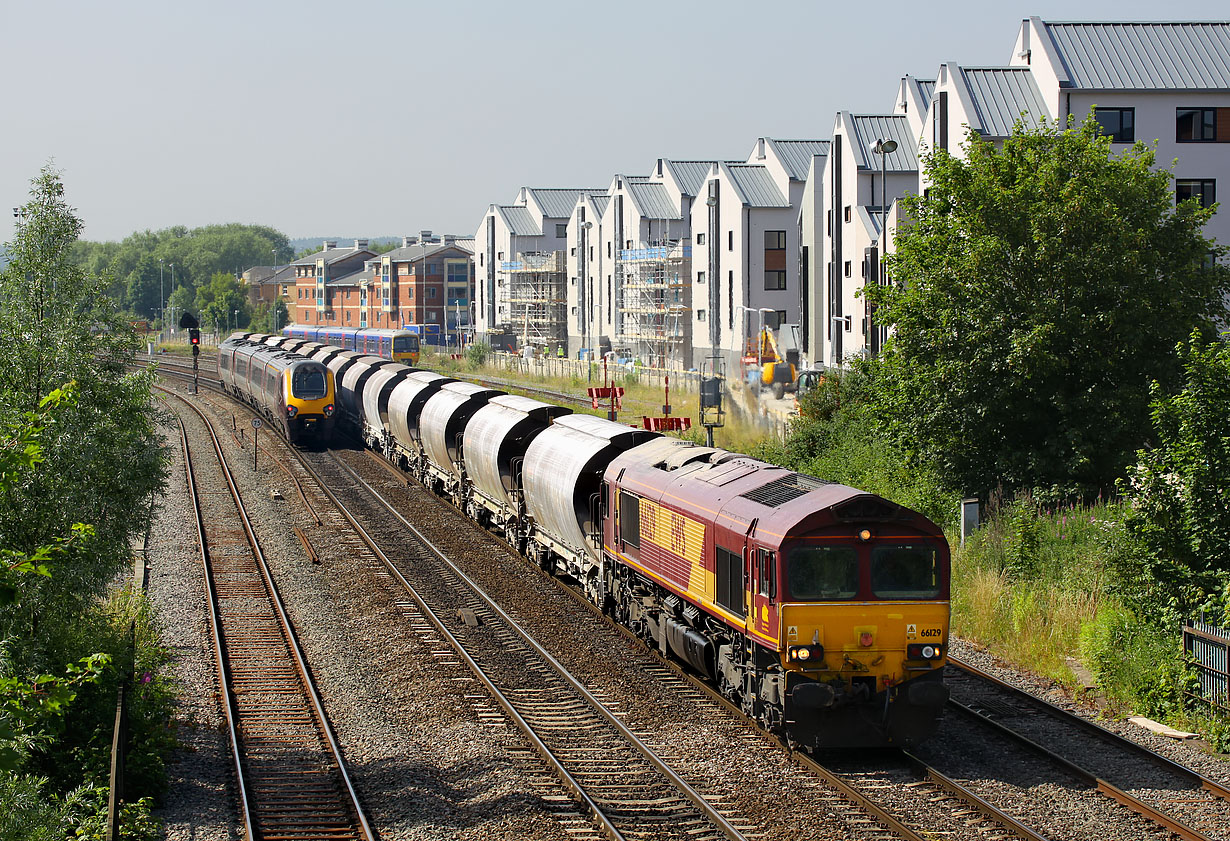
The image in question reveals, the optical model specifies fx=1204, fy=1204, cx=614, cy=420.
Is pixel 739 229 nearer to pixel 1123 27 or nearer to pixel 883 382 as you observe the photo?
pixel 1123 27

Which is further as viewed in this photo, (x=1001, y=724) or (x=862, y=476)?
(x=862, y=476)

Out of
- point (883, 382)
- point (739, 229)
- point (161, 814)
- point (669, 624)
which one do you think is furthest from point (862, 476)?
point (739, 229)

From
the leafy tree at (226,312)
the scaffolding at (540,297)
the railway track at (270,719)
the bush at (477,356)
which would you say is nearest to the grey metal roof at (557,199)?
the scaffolding at (540,297)

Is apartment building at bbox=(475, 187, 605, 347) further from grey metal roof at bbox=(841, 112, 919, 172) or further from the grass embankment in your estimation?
the grass embankment

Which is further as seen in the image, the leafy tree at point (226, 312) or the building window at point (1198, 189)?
the leafy tree at point (226, 312)

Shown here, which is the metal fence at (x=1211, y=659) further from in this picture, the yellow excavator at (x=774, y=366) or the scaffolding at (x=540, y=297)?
the scaffolding at (x=540, y=297)

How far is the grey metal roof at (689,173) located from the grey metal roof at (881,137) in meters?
30.7

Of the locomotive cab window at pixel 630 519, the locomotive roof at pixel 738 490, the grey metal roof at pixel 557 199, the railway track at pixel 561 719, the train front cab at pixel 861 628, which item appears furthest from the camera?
the grey metal roof at pixel 557 199

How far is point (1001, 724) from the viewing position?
50.3 ft

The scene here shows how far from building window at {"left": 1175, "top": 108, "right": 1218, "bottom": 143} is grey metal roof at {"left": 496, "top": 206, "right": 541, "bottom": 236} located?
6860 centimetres

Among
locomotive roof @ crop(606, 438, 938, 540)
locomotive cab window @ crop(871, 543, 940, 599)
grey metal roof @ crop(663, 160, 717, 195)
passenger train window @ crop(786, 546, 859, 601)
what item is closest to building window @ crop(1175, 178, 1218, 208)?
locomotive roof @ crop(606, 438, 938, 540)

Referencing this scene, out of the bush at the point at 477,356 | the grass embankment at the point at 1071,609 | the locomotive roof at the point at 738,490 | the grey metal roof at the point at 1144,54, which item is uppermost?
the grey metal roof at the point at 1144,54

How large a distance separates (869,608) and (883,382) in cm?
1299

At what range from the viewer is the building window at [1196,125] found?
136 feet
